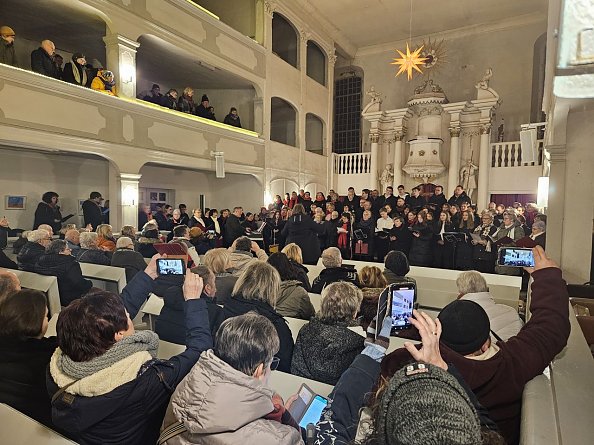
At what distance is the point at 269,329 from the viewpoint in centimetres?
153

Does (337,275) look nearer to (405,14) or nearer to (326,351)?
(326,351)

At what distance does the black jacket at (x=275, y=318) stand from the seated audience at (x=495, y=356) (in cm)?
93

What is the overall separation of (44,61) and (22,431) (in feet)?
25.1

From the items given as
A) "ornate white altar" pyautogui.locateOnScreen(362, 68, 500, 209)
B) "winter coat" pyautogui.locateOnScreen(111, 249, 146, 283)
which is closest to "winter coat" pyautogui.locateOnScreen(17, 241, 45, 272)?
"winter coat" pyautogui.locateOnScreen(111, 249, 146, 283)

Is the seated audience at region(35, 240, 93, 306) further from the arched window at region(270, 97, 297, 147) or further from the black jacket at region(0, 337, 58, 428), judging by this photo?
the arched window at region(270, 97, 297, 147)

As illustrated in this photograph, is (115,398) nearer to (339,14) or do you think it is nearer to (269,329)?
(269,329)

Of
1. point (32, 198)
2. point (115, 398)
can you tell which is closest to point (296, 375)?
point (115, 398)

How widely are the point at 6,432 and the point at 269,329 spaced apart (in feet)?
4.09

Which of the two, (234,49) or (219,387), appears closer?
(219,387)

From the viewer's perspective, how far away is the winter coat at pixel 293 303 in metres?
3.24

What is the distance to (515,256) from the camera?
121 inches

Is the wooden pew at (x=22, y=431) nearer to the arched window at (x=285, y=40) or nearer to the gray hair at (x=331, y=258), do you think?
the gray hair at (x=331, y=258)

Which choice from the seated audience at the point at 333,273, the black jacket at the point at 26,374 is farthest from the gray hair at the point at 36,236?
the black jacket at the point at 26,374

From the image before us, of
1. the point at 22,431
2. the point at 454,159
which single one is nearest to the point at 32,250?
the point at 22,431
